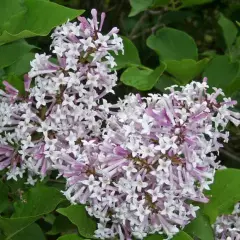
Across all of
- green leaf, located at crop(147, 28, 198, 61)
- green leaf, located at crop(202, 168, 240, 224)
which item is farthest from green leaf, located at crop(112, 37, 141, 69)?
green leaf, located at crop(202, 168, 240, 224)

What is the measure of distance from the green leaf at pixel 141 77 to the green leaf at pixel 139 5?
0.52 ft

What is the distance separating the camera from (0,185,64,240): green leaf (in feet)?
4.87

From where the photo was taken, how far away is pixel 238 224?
1.62 metres

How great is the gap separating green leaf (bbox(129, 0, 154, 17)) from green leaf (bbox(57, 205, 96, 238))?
60 centimetres

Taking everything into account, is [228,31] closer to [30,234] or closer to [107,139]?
[107,139]

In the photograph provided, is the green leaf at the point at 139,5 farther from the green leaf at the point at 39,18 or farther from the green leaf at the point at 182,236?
the green leaf at the point at 182,236

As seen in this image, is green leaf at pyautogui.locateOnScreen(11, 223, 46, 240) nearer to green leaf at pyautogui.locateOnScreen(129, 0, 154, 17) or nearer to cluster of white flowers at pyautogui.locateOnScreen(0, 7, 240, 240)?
cluster of white flowers at pyautogui.locateOnScreen(0, 7, 240, 240)

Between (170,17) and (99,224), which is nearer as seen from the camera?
(99,224)

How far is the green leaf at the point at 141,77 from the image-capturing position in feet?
5.41

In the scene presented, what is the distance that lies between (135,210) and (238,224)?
36cm

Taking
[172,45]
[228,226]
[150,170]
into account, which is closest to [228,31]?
[172,45]

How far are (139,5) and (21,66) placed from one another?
0.37m

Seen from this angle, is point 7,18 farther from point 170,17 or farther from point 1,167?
point 170,17

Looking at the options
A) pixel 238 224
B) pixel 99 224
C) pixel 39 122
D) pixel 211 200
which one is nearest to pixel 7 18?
pixel 39 122
